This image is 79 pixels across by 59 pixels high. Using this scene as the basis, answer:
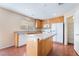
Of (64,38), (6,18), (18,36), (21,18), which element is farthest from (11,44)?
(64,38)

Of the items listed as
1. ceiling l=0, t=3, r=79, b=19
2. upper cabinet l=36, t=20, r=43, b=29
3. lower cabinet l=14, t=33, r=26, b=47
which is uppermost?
ceiling l=0, t=3, r=79, b=19

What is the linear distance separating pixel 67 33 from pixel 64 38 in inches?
15.1

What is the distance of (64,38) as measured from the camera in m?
6.88

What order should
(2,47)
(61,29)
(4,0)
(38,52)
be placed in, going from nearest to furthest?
(4,0) → (38,52) → (2,47) → (61,29)

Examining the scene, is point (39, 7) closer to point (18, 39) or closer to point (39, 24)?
point (18, 39)

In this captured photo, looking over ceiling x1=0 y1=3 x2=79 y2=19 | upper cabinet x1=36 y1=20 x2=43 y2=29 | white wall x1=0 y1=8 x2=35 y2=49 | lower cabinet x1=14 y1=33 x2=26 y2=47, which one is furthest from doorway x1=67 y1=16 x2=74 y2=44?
upper cabinet x1=36 y1=20 x2=43 y2=29

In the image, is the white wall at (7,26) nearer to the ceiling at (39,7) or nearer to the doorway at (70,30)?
the ceiling at (39,7)

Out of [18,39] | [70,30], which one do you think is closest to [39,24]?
[70,30]

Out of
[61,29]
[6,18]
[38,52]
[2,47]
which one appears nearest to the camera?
[38,52]

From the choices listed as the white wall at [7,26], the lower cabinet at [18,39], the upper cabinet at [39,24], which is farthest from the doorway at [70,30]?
the upper cabinet at [39,24]

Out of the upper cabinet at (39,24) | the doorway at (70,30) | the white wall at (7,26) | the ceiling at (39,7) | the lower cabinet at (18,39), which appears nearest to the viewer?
the ceiling at (39,7)

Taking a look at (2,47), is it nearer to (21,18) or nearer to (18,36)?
(18,36)

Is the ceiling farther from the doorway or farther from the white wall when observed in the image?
the doorway

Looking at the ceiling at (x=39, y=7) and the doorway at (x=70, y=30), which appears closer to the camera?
the ceiling at (x=39, y=7)
